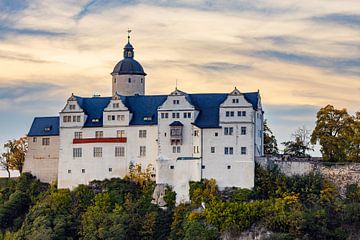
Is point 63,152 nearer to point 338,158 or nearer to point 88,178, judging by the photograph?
point 88,178

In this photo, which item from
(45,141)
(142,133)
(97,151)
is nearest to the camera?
(142,133)

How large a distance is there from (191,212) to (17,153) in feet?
75.3

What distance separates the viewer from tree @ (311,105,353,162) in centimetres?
9656

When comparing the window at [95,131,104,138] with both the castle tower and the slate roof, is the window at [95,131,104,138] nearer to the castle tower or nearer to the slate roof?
the slate roof

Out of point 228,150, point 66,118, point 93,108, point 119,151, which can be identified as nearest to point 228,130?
point 228,150

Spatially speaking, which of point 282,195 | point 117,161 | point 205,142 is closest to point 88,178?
point 117,161

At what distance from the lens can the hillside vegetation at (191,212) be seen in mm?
88625

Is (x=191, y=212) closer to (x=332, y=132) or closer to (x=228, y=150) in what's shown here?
(x=228, y=150)

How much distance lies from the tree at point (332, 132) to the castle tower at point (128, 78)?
1652cm

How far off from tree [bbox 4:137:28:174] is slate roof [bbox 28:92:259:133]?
4.37 meters

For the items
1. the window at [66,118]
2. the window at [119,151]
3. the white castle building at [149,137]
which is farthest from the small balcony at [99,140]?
the window at [66,118]

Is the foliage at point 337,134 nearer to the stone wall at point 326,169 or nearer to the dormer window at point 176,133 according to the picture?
the stone wall at point 326,169

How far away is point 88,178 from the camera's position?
98250 mm

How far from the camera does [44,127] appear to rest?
103 m
